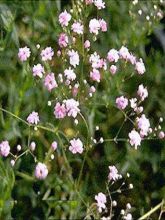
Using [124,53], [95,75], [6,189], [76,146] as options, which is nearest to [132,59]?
[124,53]

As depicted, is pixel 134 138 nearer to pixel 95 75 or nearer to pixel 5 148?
pixel 95 75

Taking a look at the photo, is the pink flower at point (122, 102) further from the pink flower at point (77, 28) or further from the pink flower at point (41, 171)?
the pink flower at point (41, 171)

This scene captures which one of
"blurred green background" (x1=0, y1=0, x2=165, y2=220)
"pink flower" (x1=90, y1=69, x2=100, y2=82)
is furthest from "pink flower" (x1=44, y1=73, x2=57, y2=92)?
"pink flower" (x1=90, y1=69, x2=100, y2=82)

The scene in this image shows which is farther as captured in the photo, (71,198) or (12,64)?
(12,64)

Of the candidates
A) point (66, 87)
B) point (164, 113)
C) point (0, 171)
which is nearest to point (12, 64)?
point (66, 87)

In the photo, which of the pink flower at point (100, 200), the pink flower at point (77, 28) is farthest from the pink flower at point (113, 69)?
the pink flower at point (100, 200)

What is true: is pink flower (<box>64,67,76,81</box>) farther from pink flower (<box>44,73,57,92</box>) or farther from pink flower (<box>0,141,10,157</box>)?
pink flower (<box>0,141,10,157</box>)

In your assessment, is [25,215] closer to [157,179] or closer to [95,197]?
[95,197]

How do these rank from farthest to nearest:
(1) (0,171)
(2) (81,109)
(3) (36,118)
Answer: (2) (81,109) → (3) (36,118) → (1) (0,171)
